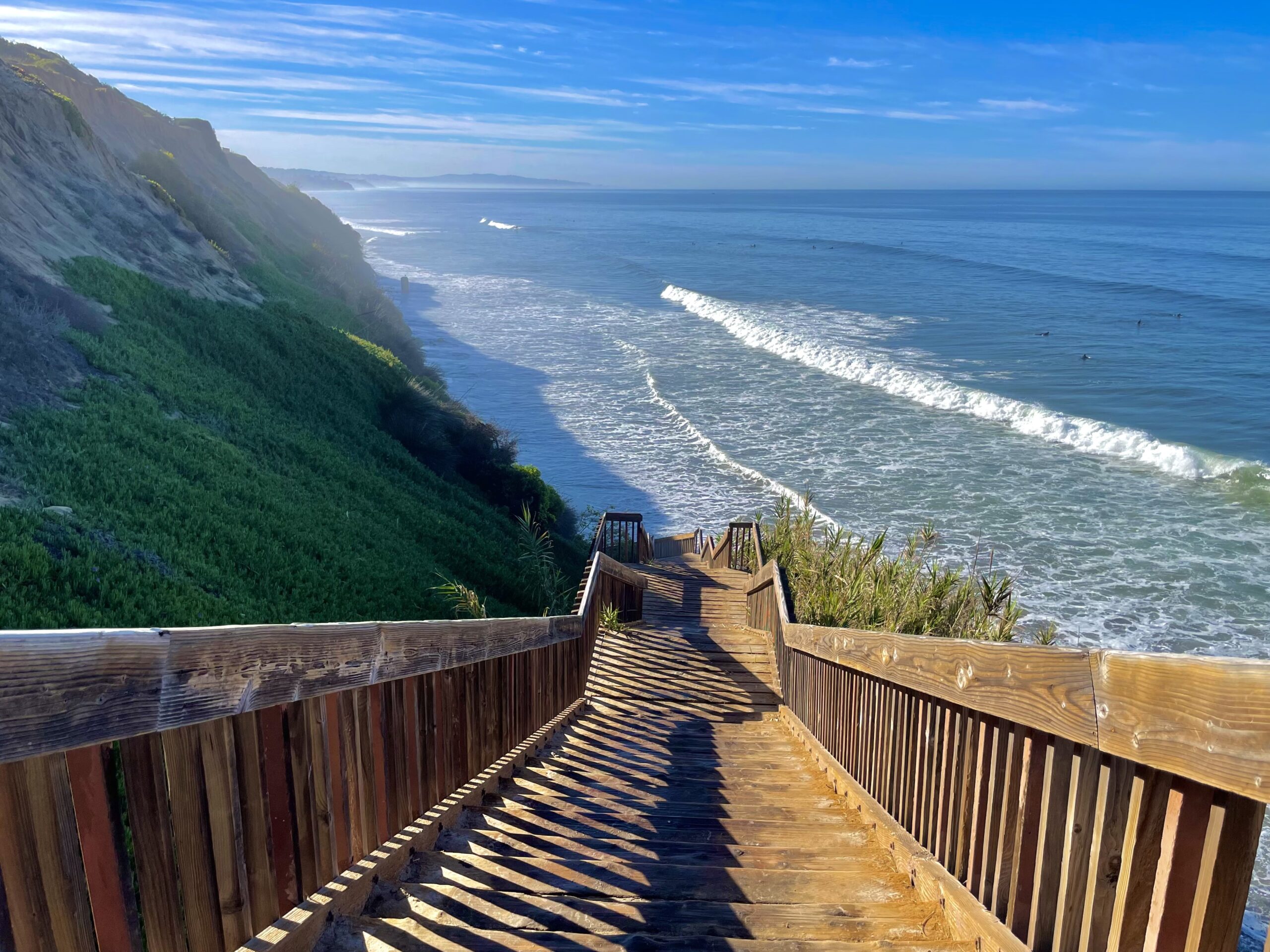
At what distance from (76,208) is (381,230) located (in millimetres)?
125386

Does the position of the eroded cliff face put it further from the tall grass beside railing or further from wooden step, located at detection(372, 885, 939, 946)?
wooden step, located at detection(372, 885, 939, 946)

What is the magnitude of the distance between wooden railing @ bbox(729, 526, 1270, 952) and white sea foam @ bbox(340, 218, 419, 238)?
132m

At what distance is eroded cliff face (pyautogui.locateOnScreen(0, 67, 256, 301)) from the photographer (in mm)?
18141

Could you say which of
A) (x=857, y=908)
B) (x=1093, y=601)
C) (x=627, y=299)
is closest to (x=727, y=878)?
(x=857, y=908)

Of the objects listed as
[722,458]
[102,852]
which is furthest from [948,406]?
[102,852]

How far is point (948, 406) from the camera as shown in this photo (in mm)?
34406

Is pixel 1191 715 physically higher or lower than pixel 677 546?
higher

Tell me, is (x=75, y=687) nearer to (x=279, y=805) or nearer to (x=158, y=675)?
(x=158, y=675)

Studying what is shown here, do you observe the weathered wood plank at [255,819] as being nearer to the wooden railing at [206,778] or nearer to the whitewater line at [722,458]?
the wooden railing at [206,778]

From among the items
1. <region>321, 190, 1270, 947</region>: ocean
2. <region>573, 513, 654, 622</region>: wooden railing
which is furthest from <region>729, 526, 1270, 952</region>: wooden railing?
<region>321, 190, 1270, 947</region>: ocean

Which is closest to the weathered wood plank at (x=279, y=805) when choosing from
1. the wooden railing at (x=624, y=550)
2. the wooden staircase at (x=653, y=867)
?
the wooden staircase at (x=653, y=867)

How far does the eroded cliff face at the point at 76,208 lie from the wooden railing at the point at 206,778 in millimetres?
16469

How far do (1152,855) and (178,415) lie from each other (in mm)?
14200

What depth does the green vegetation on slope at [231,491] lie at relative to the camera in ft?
26.4
